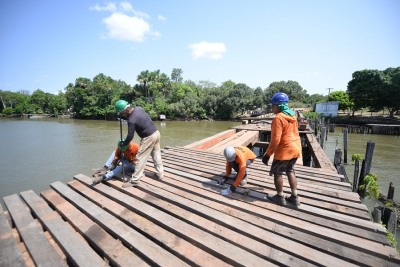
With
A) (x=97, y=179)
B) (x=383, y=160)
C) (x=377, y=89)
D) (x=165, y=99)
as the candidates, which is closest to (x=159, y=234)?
(x=97, y=179)

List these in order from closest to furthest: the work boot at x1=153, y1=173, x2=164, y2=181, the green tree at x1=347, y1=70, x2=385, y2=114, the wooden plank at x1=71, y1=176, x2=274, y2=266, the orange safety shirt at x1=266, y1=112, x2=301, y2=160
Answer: the wooden plank at x1=71, y1=176, x2=274, y2=266
the orange safety shirt at x1=266, y1=112, x2=301, y2=160
the work boot at x1=153, y1=173, x2=164, y2=181
the green tree at x1=347, y1=70, x2=385, y2=114

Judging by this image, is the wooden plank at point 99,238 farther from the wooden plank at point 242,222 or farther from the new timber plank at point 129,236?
the wooden plank at point 242,222

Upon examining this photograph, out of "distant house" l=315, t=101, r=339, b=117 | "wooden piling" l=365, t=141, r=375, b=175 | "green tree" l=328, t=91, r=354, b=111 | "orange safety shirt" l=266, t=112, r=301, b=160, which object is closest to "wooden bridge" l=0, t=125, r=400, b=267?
"orange safety shirt" l=266, t=112, r=301, b=160

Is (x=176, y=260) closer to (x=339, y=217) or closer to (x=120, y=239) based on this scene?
(x=120, y=239)

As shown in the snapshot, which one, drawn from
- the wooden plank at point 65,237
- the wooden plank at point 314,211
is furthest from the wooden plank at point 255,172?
the wooden plank at point 65,237

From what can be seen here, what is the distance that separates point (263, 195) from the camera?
3.16 metres

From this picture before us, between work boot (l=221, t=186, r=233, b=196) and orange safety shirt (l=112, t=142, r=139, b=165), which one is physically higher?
orange safety shirt (l=112, t=142, r=139, b=165)

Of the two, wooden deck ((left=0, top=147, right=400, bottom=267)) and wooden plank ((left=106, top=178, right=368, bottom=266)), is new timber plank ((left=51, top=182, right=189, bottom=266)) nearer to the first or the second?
wooden deck ((left=0, top=147, right=400, bottom=267))

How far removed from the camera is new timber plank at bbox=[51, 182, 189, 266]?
Result: 6.35 feet

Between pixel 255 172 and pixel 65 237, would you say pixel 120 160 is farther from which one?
pixel 255 172

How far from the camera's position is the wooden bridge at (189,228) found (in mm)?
1967

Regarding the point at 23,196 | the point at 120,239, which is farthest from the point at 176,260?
the point at 23,196

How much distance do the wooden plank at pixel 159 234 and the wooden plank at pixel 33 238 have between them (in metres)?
0.72

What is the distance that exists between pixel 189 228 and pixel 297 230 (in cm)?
117
